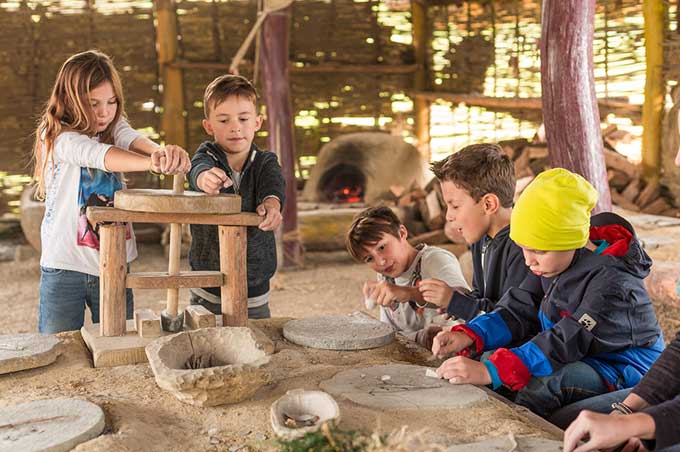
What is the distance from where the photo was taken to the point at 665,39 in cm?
648

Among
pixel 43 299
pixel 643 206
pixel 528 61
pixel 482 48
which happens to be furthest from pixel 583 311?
pixel 482 48

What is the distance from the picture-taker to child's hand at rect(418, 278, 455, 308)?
2729 millimetres

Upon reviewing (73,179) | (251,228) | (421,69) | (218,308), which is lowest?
(218,308)

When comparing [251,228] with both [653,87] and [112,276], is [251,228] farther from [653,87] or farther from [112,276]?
[653,87]

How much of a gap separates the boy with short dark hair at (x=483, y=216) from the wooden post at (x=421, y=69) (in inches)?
267

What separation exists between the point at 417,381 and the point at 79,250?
53.9 inches

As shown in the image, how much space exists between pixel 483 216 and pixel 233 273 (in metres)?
0.88

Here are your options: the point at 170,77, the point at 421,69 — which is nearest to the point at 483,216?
the point at 170,77

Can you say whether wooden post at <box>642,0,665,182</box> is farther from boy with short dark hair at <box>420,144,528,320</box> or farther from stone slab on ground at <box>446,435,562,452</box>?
stone slab on ground at <box>446,435,562,452</box>

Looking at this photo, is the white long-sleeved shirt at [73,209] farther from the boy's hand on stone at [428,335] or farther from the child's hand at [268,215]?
the boy's hand on stone at [428,335]

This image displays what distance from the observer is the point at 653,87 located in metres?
6.52

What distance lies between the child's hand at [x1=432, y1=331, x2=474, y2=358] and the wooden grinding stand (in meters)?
0.71

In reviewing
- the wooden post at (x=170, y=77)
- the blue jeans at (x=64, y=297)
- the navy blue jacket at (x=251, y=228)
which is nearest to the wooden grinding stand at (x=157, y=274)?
the blue jeans at (x=64, y=297)

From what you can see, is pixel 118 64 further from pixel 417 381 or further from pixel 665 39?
pixel 417 381
